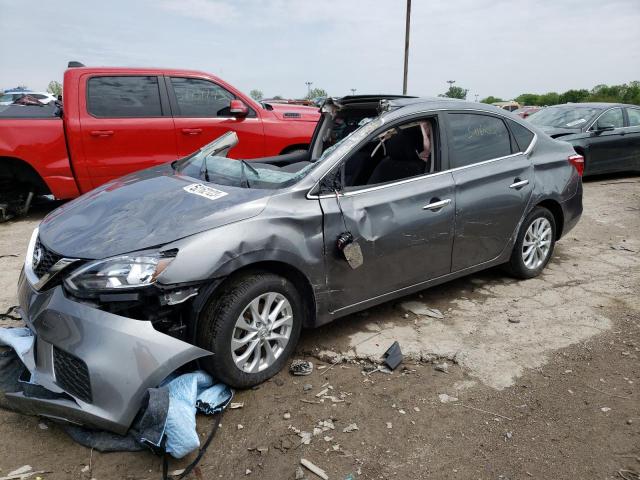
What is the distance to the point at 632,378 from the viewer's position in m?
2.94

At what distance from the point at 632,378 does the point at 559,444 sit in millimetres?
927

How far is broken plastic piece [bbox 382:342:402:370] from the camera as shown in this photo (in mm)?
3029

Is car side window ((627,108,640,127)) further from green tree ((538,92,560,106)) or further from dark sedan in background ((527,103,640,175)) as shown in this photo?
green tree ((538,92,560,106))

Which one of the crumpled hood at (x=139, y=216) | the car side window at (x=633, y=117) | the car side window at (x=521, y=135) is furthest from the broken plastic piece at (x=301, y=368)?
the car side window at (x=633, y=117)

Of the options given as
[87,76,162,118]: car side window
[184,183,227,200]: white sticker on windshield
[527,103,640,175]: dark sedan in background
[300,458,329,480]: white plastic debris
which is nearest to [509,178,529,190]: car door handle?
[184,183,227,200]: white sticker on windshield

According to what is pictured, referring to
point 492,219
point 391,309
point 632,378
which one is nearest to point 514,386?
point 632,378

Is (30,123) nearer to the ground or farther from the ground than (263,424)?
farther from the ground

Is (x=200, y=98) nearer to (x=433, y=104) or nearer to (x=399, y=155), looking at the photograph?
(x=399, y=155)

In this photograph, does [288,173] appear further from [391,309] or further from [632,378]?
[632,378]

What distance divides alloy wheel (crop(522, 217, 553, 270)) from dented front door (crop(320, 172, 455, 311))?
1.06m

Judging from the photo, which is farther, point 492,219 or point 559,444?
point 492,219

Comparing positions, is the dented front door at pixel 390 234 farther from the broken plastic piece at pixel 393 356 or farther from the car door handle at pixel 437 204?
the broken plastic piece at pixel 393 356

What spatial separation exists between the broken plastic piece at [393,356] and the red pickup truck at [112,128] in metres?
3.83

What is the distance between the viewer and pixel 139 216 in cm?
270
